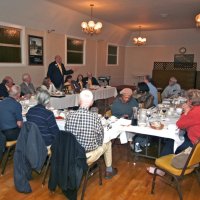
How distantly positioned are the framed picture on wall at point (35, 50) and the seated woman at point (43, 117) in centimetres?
448

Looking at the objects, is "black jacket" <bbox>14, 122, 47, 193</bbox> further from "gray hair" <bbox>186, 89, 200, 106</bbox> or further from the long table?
the long table

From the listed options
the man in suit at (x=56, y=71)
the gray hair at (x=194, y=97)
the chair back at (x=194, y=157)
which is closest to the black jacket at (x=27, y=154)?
the chair back at (x=194, y=157)

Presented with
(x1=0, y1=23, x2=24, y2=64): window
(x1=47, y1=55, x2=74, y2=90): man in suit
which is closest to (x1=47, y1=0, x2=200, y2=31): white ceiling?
(x1=0, y1=23, x2=24, y2=64): window

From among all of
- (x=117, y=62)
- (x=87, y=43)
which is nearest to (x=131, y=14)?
(x=87, y=43)

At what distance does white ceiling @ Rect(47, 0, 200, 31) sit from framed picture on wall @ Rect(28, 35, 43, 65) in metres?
1.23

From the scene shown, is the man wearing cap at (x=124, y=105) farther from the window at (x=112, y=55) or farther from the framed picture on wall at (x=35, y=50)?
the window at (x=112, y=55)

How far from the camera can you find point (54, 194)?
2584mm

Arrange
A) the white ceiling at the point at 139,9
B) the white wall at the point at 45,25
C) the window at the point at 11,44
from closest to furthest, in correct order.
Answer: the white wall at the point at 45,25 < the window at the point at 11,44 < the white ceiling at the point at 139,9

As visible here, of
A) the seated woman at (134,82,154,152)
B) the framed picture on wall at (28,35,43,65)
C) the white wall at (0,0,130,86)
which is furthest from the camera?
the framed picture on wall at (28,35,43,65)

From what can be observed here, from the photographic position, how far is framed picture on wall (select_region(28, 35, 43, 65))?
6754 millimetres

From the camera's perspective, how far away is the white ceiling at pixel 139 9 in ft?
20.6

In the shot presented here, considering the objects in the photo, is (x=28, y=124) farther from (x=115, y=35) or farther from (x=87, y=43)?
(x=115, y=35)

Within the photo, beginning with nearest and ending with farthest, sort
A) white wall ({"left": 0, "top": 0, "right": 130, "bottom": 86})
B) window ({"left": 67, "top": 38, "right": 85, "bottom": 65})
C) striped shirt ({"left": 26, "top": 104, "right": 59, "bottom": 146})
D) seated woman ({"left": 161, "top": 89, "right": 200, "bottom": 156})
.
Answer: seated woman ({"left": 161, "top": 89, "right": 200, "bottom": 156}) → striped shirt ({"left": 26, "top": 104, "right": 59, "bottom": 146}) → white wall ({"left": 0, "top": 0, "right": 130, "bottom": 86}) → window ({"left": 67, "top": 38, "right": 85, "bottom": 65})

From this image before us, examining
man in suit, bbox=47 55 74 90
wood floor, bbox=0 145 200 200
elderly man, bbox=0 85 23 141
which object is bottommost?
wood floor, bbox=0 145 200 200
